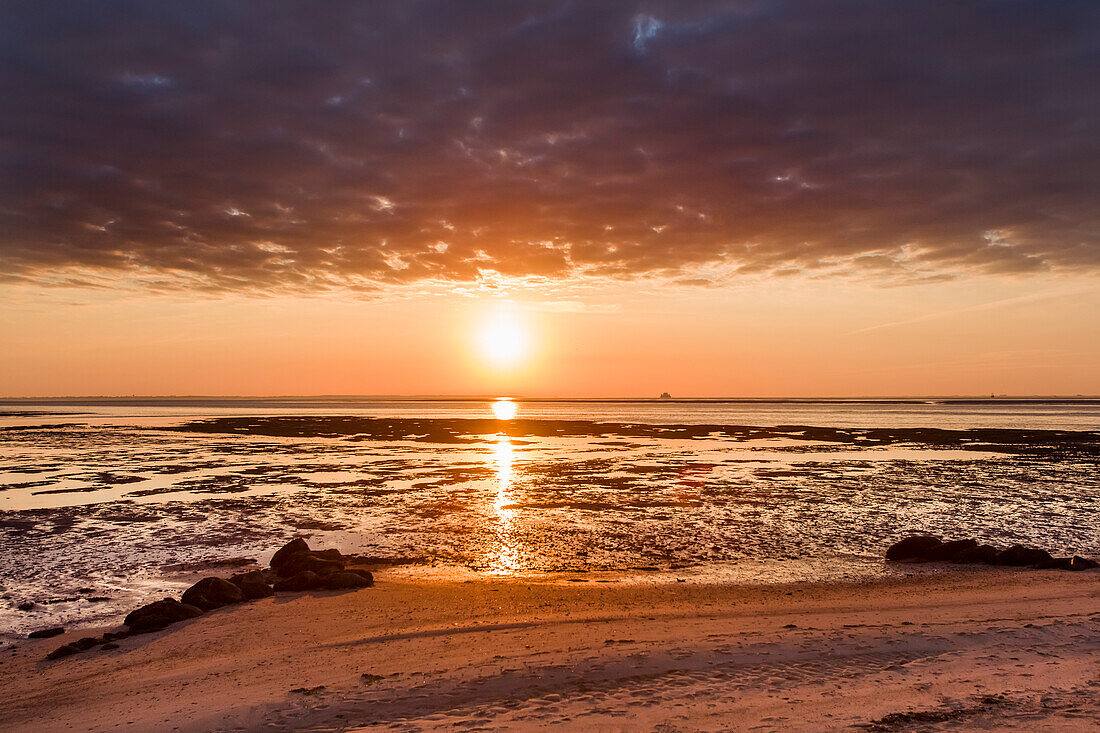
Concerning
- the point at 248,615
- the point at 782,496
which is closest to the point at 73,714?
the point at 248,615

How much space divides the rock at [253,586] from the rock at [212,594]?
154mm

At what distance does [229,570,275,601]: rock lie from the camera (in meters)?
13.2

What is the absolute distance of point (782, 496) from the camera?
82.5ft

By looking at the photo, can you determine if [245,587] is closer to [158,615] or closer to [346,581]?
[158,615]

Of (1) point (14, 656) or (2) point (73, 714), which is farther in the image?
(1) point (14, 656)

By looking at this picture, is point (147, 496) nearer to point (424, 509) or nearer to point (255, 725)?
point (424, 509)

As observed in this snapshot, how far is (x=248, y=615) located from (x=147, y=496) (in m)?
16.9

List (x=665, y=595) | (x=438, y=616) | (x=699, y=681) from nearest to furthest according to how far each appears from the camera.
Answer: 1. (x=699, y=681)
2. (x=438, y=616)
3. (x=665, y=595)

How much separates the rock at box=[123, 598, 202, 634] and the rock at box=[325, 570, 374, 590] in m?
2.54

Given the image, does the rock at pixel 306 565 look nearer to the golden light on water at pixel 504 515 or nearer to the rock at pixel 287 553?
the rock at pixel 287 553

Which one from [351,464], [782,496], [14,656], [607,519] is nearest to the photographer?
[14,656]

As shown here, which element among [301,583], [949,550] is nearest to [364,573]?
[301,583]

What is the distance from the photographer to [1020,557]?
15547mm

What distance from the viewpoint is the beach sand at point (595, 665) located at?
751 cm
